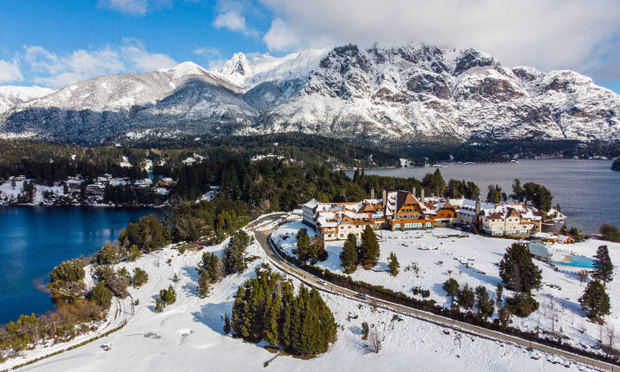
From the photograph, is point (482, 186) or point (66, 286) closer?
point (66, 286)

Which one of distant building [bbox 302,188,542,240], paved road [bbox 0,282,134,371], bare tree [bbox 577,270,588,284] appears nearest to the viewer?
paved road [bbox 0,282,134,371]

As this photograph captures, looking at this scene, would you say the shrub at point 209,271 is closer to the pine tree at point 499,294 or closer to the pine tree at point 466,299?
the pine tree at point 466,299

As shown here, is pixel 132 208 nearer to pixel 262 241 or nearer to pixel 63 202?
pixel 63 202

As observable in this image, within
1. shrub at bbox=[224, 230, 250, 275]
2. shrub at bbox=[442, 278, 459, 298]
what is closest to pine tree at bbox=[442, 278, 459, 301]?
shrub at bbox=[442, 278, 459, 298]

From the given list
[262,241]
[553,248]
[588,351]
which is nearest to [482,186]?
[553,248]

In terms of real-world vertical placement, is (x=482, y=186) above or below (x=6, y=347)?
above

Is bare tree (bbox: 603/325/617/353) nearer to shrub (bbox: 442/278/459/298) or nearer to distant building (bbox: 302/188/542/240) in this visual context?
shrub (bbox: 442/278/459/298)

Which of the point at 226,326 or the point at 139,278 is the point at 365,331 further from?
the point at 139,278

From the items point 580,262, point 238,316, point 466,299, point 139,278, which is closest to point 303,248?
point 238,316
